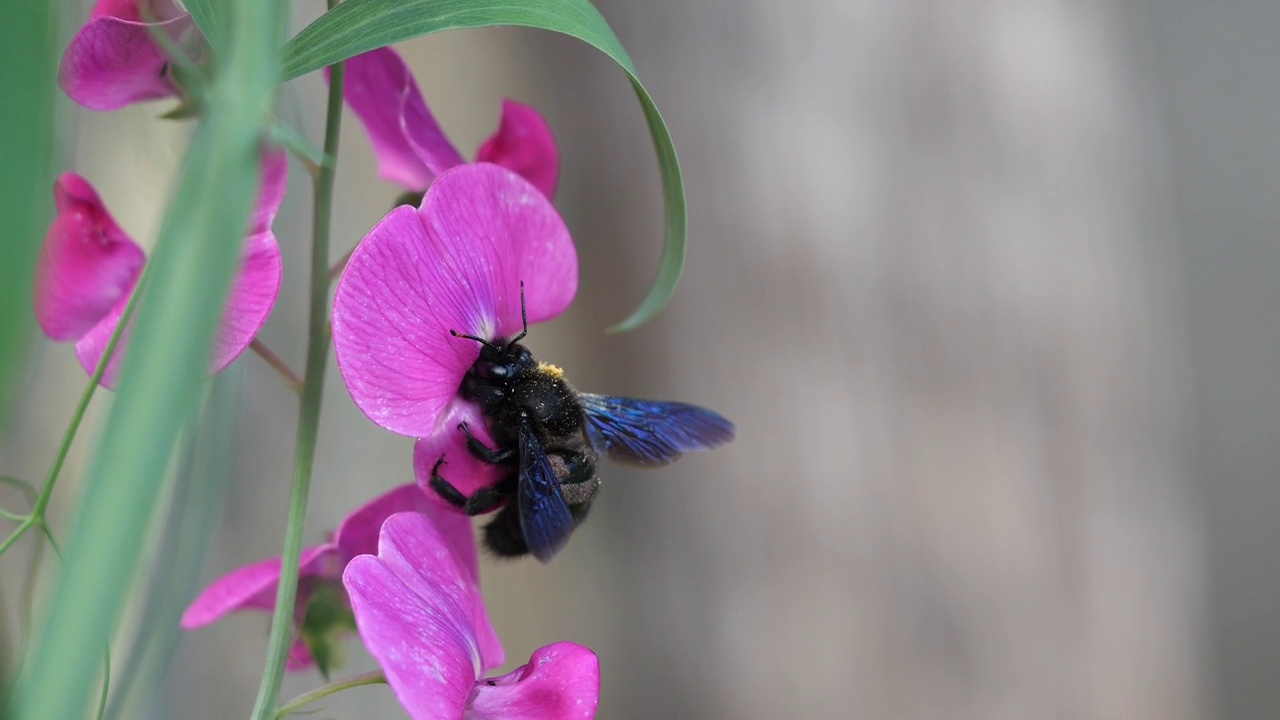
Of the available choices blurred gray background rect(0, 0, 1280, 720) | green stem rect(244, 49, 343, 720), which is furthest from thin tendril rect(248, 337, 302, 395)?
blurred gray background rect(0, 0, 1280, 720)

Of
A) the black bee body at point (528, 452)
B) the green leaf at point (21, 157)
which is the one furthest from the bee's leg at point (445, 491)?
the green leaf at point (21, 157)

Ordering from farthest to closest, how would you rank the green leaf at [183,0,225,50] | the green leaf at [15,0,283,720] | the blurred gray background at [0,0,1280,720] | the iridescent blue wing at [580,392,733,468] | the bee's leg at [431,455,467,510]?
the blurred gray background at [0,0,1280,720] < the iridescent blue wing at [580,392,733,468] < the bee's leg at [431,455,467,510] < the green leaf at [183,0,225,50] < the green leaf at [15,0,283,720]

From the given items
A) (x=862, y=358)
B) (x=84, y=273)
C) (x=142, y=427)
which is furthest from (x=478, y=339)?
(x=862, y=358)

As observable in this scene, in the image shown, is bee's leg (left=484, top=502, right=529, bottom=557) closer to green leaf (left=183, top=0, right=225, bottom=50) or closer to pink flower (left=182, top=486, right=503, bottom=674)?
pink flower (left=182, top=486, right=503, bottom=674)

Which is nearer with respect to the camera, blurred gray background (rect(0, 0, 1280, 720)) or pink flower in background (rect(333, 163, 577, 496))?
pink flower in background (rect(333, 163, 577, 496))

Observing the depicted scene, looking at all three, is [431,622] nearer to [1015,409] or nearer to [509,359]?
[509,359]

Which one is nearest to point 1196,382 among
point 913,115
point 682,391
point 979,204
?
point 979,204

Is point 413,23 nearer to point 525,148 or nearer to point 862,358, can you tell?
point 525,148
